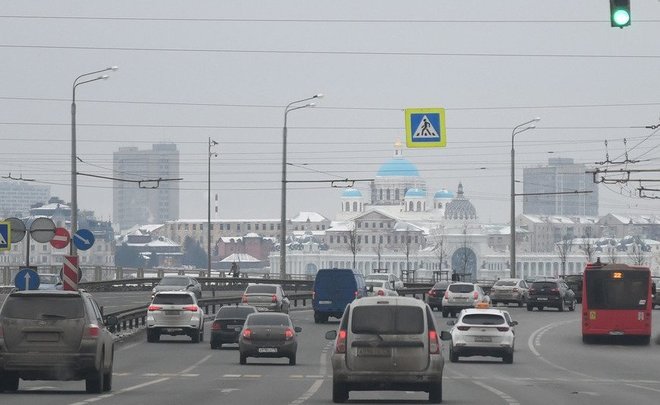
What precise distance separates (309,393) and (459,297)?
133 feet

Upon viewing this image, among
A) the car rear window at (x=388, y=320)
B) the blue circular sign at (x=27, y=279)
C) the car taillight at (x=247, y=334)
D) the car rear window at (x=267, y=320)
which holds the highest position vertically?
the blue circular sign at (x=27, y=279)

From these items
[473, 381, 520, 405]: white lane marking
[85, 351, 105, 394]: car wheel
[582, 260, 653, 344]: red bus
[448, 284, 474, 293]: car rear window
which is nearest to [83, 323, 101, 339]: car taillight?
[85, 351, 105, 394]: car wheel

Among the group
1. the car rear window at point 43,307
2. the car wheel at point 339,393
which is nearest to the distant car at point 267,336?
the car rear window at point 43,307

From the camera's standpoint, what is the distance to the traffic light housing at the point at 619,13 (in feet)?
67.5

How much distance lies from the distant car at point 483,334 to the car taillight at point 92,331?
17.8 meters

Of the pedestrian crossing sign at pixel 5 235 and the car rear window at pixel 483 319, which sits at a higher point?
the pedestrian crossing sign at pixel 5 235

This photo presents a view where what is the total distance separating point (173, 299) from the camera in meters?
50.4

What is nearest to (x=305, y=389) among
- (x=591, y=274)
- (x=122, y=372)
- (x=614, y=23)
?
(x=122, y=372)

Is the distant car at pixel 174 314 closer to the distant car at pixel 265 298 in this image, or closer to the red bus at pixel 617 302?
the distant car at pixel 265 298

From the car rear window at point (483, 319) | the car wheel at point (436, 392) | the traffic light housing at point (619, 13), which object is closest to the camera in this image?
the traffic light housing at point (619, 13)

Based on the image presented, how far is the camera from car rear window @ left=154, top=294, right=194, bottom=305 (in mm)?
50125

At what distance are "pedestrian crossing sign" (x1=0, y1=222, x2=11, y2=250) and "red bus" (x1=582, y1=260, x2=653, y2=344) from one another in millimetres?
21665

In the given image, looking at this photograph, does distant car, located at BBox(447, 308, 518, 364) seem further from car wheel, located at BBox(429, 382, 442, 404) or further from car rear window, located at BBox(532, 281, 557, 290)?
car rear window, located at BBox(532, 281, 557, 290)

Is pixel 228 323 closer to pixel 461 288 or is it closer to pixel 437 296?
pixel 461 288
